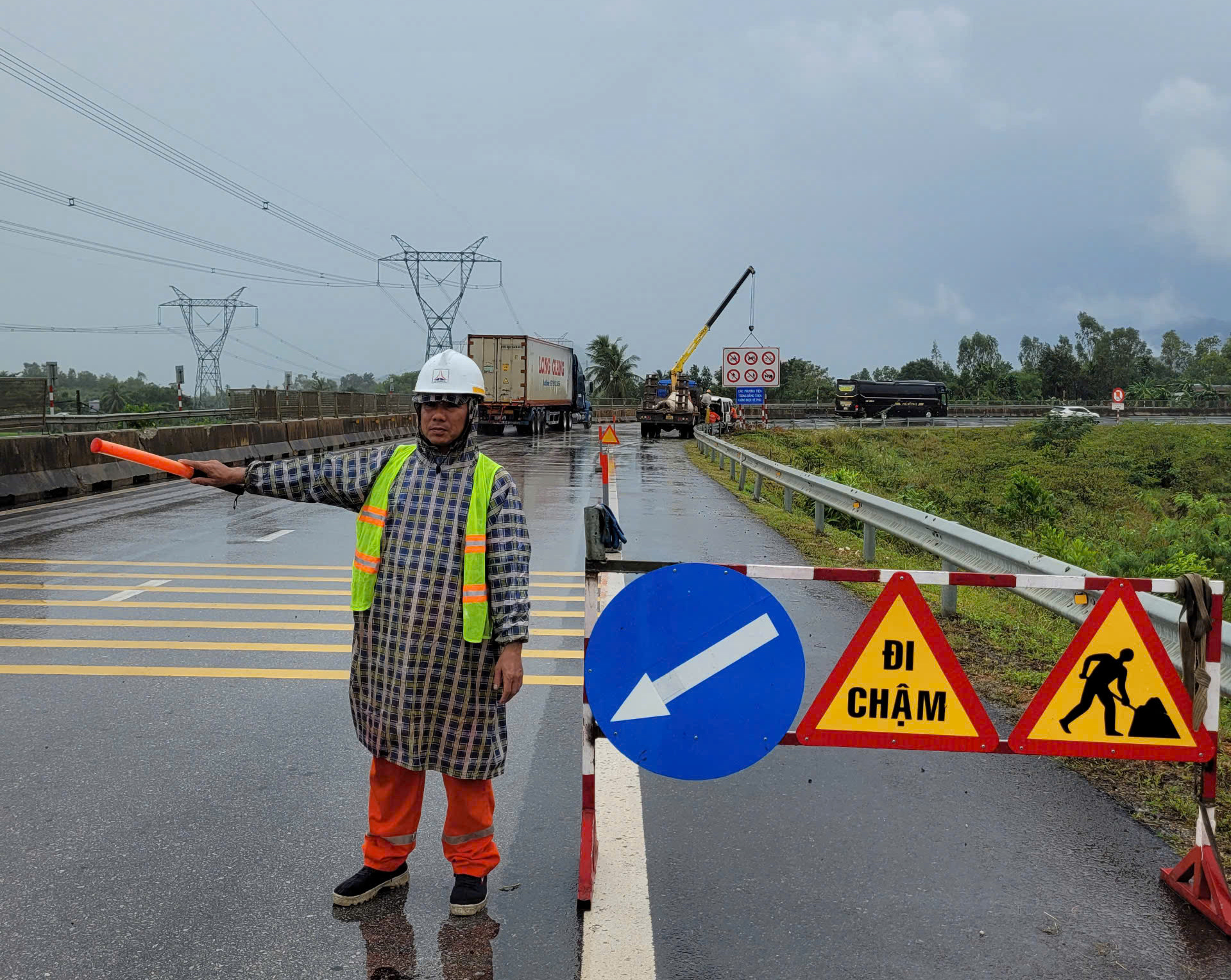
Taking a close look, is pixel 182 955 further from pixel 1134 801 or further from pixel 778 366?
pixel 778 366

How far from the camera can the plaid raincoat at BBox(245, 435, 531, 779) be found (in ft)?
13.2

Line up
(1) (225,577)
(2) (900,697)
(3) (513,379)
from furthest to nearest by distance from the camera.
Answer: (3) (513,379), (1) (225,577), (2) (900,697)

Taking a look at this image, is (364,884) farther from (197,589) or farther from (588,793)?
(197,589)

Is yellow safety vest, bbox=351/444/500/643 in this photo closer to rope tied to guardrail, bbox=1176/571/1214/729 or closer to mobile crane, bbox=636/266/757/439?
rope tied to guardrail, bbox=1176/571/1214/729

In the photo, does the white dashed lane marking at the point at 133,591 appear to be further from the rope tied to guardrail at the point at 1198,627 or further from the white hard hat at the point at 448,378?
the rope tied to guardrail at the point at 1198,627

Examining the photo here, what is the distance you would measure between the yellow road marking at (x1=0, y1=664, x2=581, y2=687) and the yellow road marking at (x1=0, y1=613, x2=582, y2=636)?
1.17m

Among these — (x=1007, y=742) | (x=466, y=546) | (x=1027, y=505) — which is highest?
(x=466, y=546)

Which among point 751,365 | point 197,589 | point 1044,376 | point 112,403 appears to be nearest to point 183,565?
point 197,589

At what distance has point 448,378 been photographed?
13.6ft

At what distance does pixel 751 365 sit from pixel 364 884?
112 ft

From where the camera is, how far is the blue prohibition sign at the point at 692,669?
4254 millimetres

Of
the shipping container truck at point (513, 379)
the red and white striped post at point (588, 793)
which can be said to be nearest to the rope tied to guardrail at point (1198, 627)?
the red and white striped post at point (588, 793)

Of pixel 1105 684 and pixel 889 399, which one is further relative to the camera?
pixel 889 399

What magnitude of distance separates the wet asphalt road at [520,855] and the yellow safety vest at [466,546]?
3.32 ft
